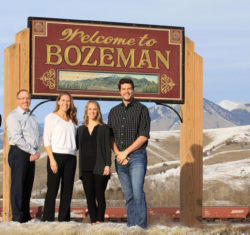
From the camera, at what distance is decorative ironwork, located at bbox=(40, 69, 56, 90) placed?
11555 millimetres

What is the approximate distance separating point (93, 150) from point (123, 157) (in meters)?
0.62

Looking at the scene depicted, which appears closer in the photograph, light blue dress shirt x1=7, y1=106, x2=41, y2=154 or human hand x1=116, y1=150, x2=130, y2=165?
human hand x1=116, y1=150, x2=130, y2=165

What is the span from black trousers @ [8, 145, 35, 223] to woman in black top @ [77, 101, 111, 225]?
84 cm

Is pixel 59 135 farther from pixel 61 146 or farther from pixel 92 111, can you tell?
pixel 92 111

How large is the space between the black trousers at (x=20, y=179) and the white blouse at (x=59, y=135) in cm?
45

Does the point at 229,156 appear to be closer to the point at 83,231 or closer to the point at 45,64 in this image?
the point at 45,64

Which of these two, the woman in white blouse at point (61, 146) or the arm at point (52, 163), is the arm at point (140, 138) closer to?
the woman in white blouse at point (61, 146)

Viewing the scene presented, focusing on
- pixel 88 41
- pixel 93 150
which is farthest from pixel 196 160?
pixel 93 150

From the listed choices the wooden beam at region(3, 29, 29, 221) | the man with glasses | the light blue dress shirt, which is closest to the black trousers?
the man with glasses

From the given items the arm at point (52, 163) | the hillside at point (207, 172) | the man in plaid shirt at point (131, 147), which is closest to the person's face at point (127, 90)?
the man in plaid shirt at point (131, 147)

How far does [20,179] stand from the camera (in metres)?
8.22

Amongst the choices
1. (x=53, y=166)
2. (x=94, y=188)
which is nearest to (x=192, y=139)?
(x=94, y=188)

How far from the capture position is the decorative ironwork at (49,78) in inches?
455

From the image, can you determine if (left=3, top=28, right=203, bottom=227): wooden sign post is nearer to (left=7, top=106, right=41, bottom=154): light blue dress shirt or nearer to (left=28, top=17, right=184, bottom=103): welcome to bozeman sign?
(left=28, top=17, right=184, bottom=103): welcome to bozeman sign
